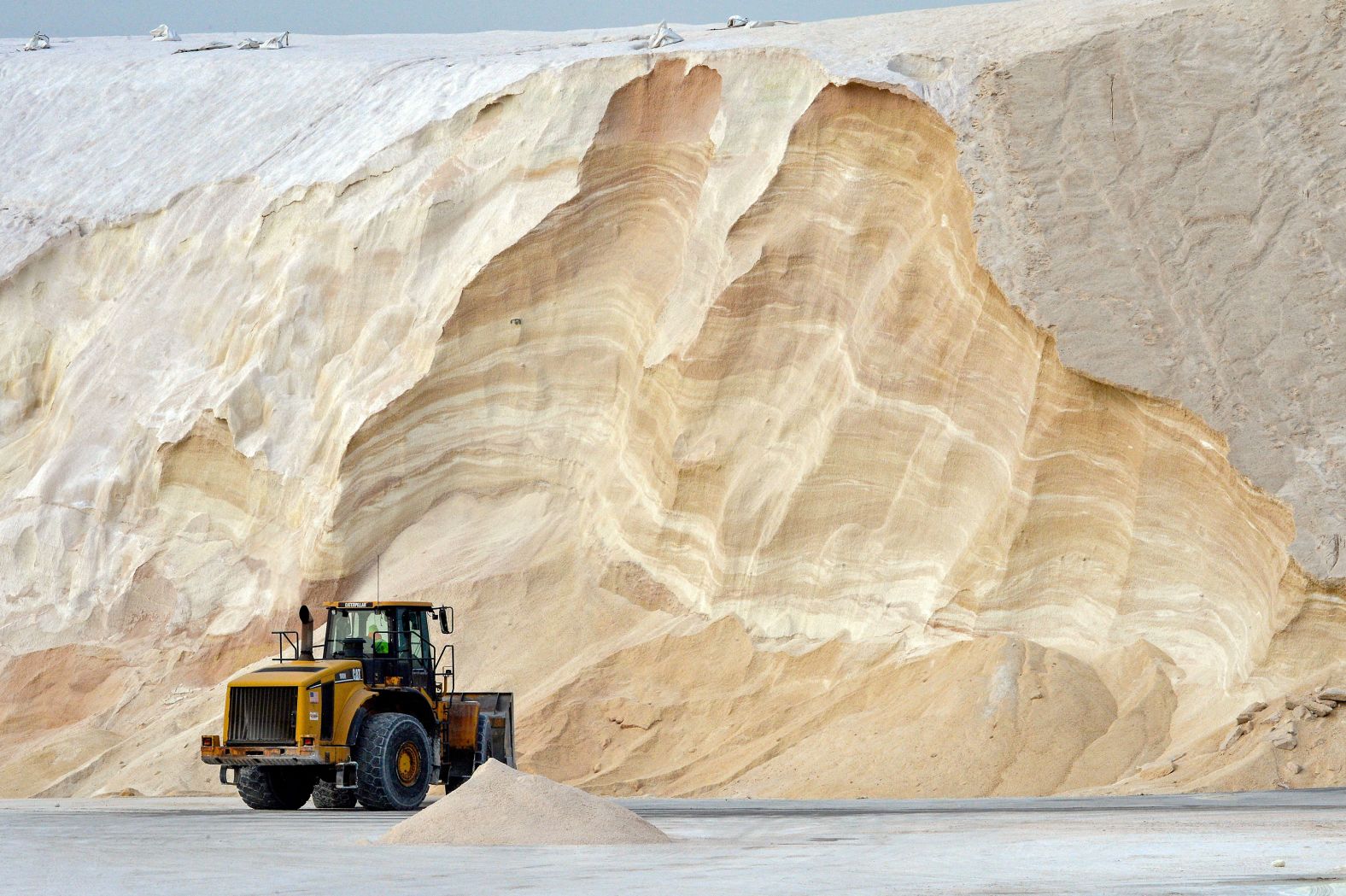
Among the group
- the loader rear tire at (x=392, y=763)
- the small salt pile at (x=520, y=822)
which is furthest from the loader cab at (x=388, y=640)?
the small salt pile at (x=520, y=822)

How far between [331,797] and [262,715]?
1.40 meters

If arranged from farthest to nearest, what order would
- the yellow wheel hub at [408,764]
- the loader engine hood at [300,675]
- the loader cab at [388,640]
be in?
the loader cab at [388,640] → the yellow wheel hub at [408,764] → the loader engine hood at [300,675]

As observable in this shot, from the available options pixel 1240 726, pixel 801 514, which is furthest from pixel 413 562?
pixel 1240 726

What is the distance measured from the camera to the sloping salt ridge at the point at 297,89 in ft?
79.7

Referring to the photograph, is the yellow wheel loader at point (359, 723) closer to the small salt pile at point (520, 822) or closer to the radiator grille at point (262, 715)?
the radiator grille at point (262, 715)

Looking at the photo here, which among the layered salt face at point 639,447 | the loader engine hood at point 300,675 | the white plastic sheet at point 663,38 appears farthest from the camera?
the white plastic sheet at point 663,38

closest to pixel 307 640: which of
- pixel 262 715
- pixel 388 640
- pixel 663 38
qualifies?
pixel 388 640

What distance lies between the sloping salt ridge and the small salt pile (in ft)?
46.2

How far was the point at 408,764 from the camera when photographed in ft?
53.0

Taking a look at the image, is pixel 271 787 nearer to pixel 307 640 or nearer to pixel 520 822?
pixel 307 640

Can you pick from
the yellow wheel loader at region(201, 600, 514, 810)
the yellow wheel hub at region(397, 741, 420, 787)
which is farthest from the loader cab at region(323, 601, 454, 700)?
the yellow wheel hub at region(397, 741, 420, 787)

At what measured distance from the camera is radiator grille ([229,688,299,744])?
51.2ft

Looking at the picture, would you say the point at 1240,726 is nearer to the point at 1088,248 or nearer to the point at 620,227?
the point at 1088,248

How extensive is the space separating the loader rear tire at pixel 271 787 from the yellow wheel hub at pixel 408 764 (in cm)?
122
